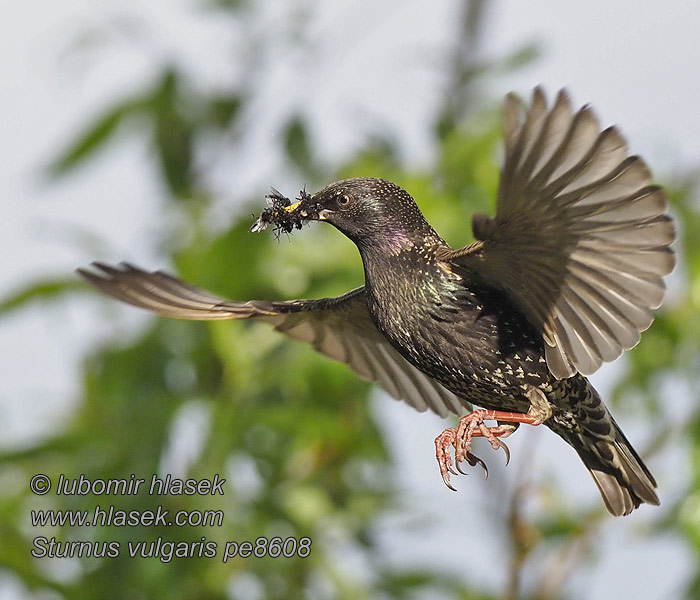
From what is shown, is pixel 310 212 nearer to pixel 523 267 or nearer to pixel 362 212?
pixel 362 212

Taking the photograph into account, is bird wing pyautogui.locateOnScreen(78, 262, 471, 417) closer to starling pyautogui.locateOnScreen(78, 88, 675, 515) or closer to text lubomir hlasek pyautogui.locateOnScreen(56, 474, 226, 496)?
starling pyautogui.locateOnScreen(78, 88, 675, 515)

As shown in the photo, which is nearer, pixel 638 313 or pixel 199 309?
pixel 638 313

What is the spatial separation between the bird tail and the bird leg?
38 centimetres

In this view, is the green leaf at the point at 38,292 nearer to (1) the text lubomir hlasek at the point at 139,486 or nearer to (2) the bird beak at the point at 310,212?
(1) the text lubomir hlasek at the point at 139,486

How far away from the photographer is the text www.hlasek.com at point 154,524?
384 centimetres

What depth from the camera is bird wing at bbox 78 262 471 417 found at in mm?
2346

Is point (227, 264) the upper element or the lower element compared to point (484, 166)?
lower

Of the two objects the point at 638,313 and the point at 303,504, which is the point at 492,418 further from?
the point at 303,504

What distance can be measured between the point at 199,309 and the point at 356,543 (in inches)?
80.4

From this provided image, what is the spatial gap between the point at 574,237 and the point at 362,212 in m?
0.35

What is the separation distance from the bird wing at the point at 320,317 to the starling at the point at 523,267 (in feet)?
1.46

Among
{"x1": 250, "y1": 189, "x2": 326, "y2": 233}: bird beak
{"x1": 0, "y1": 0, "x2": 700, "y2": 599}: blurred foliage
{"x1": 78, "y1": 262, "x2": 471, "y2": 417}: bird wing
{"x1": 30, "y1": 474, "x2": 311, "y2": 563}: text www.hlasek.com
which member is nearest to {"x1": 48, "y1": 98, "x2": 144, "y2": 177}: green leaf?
{"x1": 0, "y1": 0, "x2": 700, "y2": 599}: blurred foliage

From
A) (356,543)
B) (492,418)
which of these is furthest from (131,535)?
(492,418)

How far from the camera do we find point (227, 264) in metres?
3.90
